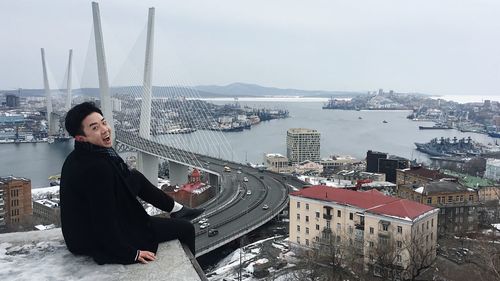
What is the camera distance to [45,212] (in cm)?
757

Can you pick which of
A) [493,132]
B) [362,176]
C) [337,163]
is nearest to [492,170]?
[337,163]

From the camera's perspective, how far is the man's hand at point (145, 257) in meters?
0.71

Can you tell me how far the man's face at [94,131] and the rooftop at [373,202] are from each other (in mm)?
3840

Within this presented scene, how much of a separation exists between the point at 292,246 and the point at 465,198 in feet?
9.20

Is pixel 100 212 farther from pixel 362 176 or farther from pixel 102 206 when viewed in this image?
pixel 362 176

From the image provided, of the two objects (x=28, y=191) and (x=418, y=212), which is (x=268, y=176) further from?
(x=418, y=212)

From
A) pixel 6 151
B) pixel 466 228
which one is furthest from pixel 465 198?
pixel 6 151

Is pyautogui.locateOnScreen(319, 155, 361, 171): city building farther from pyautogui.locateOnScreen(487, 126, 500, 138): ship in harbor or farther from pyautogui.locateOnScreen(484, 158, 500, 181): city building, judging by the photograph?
pyautogui.locateOnScreen(487, 126, 500, 138): ship in harbor

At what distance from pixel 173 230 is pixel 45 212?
7.55m

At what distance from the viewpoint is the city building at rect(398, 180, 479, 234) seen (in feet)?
19.5

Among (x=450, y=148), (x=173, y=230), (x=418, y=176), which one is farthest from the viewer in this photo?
(x=450, y=148)

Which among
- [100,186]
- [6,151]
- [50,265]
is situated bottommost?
[6,151]

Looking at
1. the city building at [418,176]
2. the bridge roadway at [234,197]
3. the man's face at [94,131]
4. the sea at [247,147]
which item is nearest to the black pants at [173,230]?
the man's face at [94,131]

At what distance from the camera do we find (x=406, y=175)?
889 cm
